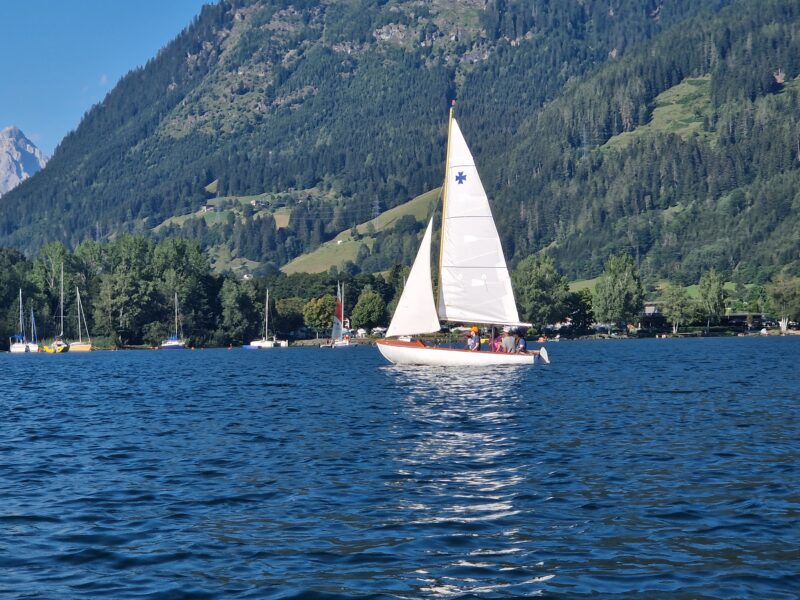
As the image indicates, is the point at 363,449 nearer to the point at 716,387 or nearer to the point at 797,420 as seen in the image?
the point at 797,420

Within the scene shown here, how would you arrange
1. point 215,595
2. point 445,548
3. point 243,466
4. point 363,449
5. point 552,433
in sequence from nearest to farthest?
point 215,595 < point 445,548 < point 243,466 < point 363,449 < point 552,433

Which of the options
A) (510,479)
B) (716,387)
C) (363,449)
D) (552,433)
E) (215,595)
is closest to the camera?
(215,595)

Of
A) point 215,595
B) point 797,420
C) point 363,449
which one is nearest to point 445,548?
point 215,595

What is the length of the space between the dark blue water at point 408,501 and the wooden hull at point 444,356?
2869 cm

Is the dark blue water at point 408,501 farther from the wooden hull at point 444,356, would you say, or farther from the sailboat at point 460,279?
the sailboat at point 460,279

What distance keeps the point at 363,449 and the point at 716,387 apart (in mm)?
33856

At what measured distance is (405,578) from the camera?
1772cm

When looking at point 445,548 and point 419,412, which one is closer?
point 445,548

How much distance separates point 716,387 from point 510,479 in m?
37.4

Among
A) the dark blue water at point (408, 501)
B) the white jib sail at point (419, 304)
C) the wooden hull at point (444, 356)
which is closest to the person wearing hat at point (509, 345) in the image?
the wooden hull at point (444, 356)

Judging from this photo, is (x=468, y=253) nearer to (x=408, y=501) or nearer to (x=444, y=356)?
(x=444, y=356)

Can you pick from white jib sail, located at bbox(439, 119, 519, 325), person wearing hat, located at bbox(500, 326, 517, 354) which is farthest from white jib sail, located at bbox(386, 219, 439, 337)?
person wearing hat, located at bbox(500, 326, 517, 354)

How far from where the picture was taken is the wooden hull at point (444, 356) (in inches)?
3145

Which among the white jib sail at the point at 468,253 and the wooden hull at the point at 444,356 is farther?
the white jib sail at the point at 468,253
